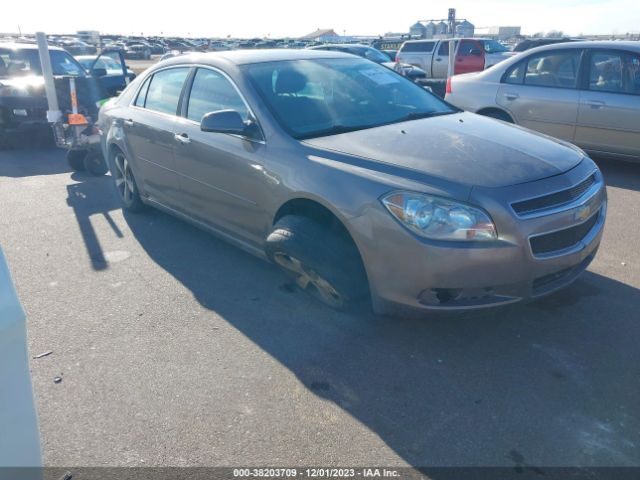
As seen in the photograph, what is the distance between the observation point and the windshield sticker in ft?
15.4

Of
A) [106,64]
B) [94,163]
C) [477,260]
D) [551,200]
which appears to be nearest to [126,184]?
[94,163]

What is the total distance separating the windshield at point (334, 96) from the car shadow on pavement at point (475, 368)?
1257mm

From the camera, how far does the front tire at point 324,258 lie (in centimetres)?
339

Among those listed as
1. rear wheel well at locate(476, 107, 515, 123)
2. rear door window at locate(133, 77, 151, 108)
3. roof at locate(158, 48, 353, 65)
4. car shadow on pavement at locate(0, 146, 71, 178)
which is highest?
roof at locate(158, 48, 353, 65)

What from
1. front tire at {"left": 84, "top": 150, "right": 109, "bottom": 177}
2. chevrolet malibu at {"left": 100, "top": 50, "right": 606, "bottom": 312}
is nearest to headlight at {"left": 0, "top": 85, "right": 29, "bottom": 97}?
front tire at {"left": 84, "top": 150, "right": 109, "bottom": 177}

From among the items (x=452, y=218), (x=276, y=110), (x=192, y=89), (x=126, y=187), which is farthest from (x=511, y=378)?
(x=126, y=187)

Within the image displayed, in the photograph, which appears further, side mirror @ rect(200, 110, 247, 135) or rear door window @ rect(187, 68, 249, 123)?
rear door window @ rect(187, 68, 249, 123)

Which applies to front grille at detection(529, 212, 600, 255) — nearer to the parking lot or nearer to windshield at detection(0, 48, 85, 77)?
the parking lot

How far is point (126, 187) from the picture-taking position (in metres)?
5.98

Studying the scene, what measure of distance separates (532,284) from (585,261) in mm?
601

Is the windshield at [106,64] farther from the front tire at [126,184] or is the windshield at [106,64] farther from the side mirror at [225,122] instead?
the side mirror at [225,122]

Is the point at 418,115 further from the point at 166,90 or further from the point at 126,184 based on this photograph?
the point at 126,184

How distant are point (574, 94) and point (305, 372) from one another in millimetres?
5736

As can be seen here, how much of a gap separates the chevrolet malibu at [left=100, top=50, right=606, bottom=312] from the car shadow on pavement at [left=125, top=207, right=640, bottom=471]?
29 centimetres
